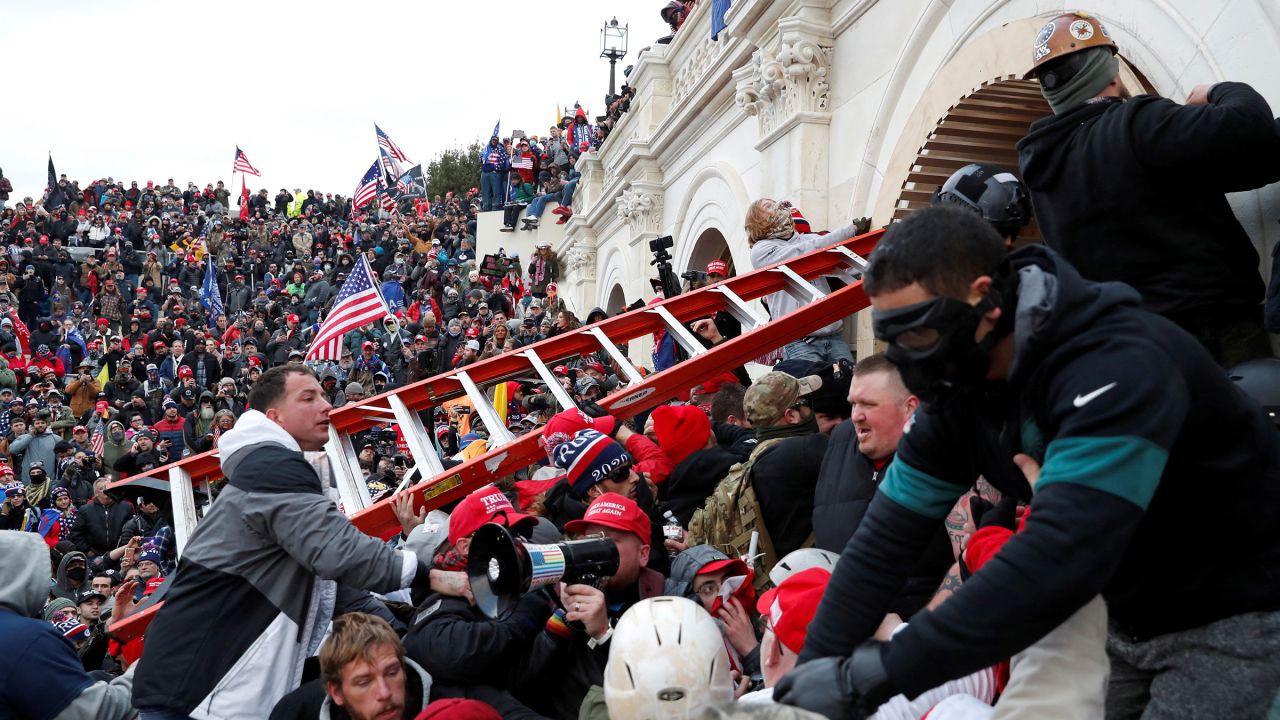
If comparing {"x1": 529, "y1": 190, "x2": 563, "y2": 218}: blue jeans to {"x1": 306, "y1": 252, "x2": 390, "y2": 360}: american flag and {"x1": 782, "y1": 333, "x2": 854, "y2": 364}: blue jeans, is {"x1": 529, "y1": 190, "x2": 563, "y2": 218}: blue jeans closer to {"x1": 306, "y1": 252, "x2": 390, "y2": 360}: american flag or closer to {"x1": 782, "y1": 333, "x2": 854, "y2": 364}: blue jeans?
{"x1": 306, "y1": 252, "x2": 390, "y2": 360}: american flag

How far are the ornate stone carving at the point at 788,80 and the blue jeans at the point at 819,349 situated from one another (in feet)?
9.45

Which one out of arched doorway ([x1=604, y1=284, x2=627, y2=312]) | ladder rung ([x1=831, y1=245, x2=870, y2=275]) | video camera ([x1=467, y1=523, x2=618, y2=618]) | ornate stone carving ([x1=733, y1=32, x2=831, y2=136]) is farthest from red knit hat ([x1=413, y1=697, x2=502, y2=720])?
arched doorway ([x1=604, y1=284, x2=627, y2=312])

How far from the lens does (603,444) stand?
15.6 feet

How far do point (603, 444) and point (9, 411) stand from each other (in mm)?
15104

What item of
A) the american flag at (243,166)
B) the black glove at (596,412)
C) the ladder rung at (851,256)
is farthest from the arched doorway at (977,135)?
the american flag at (243,166)

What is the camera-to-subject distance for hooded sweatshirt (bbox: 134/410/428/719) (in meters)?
3.75

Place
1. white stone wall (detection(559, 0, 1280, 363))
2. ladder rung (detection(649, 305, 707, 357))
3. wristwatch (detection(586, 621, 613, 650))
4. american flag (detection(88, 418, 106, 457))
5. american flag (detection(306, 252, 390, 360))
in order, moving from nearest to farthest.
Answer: wristwatch (detection(586, 621, 613, 650))
white stone wall (detection(559, 0, 1280, 363))
ladder rung (detection(649, 305, 707, 357))
american flag (detection(306, 252, 390, 360))
american flag (detection(88, 418, 106, 457))

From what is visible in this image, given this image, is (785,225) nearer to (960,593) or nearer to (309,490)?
(309,490)

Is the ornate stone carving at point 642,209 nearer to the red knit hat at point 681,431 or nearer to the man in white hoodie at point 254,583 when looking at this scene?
the red knit hat at point 681,431

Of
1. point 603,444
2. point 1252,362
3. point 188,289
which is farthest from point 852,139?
point 188,289

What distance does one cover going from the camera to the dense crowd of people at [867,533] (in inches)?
72.4

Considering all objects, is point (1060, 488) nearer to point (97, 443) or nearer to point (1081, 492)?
point (1081, 492)

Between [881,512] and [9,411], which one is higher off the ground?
[881,512]

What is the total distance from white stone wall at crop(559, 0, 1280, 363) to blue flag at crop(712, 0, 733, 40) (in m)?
0.35
